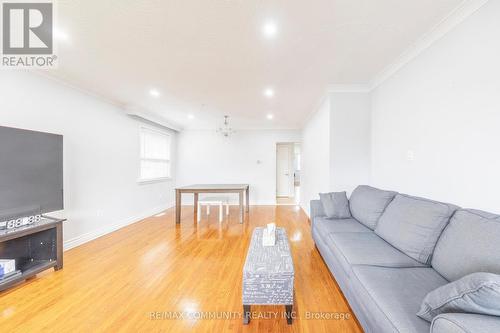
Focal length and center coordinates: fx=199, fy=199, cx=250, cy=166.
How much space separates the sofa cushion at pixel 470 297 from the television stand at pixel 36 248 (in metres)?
3.37

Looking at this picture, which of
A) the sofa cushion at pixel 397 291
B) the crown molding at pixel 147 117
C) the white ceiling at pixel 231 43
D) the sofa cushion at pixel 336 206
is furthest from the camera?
the crown molding at pixel 147 117

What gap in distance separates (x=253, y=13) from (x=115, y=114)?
11.6ft

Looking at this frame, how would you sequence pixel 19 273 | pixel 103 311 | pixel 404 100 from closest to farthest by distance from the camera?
1. pixel 103 311
2. pixel 19 273
3. pixel 404 100

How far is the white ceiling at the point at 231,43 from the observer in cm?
163

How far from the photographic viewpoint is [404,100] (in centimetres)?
249

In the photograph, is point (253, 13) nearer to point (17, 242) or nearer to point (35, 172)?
point (35, 172)

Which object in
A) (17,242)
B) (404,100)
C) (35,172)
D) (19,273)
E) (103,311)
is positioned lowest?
(103,311)

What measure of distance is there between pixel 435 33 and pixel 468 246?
6.45ft

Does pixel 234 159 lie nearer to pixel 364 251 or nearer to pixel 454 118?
pixel 364 251

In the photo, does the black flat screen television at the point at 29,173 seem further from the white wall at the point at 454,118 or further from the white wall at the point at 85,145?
the white wall at the point at 454,118

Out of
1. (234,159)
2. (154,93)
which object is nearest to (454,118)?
(154,93)

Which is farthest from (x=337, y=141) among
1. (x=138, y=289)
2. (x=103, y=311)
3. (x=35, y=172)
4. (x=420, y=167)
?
(x=35, y=172)

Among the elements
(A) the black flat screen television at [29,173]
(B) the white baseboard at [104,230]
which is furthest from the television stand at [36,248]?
(B) the white baseboard at [104,230]

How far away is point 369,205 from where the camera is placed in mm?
2443
